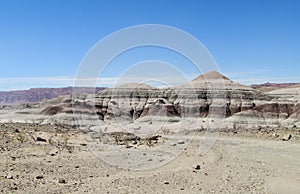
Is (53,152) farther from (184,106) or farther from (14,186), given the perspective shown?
(184,106)

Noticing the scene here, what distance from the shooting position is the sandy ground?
32.4 ft

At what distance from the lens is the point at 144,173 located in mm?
12133

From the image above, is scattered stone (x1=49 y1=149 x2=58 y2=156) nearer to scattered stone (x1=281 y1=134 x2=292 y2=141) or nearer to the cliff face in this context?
scattered stone (x1=281 y1=134 x2=292 y2=141)

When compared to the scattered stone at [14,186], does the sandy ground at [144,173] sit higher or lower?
lower

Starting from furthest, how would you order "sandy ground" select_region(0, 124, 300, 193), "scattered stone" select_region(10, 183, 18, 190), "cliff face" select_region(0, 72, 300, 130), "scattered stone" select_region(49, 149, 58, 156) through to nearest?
"cliff face" select_region(0, 72, 300, 130) < "scattered stone" select_region(49, 149, 58, 156) < "sandy ground" select_region(0, 124, 300, 193) < "scattered stone" select_region(10, 183, 18, 190)

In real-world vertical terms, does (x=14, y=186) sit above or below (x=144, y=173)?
above

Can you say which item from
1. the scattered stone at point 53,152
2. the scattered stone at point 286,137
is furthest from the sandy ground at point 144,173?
the scattered stone at point 286,137

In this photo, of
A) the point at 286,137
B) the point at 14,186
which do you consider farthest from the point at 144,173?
the point at 286,137

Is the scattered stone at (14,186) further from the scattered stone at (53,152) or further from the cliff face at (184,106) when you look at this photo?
the cliff face at (184,106)

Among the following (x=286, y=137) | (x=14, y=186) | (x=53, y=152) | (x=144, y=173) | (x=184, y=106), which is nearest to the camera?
(x=14, y=186)

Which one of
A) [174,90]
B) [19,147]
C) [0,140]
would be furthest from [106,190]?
[174,90]

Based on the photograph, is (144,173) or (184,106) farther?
(184,106)

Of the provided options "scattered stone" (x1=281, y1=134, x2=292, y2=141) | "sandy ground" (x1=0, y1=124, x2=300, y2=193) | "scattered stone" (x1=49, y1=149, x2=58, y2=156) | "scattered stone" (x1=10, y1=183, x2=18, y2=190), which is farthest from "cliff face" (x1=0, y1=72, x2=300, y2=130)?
"scattered stone" (x1=10, y1=183, x2=18, y2=190)

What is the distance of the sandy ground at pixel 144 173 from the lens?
9.88 metres
